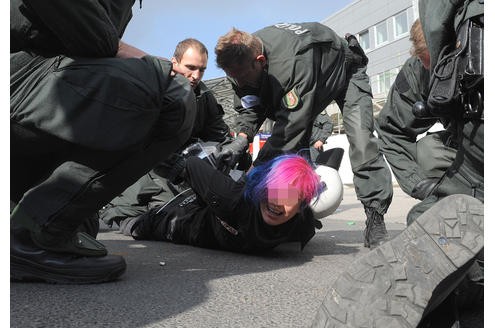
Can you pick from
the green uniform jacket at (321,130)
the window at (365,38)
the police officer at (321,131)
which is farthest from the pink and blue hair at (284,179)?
the window at (365,38)

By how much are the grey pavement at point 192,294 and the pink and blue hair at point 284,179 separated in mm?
297

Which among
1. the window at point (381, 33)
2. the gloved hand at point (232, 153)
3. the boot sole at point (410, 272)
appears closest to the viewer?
the boot sole at point (410, 272)

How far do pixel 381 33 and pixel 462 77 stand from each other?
73.4ft

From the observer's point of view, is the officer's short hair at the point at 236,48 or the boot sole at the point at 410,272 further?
the officer's short hair at the point at 236,48

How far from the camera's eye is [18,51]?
5.09 feet

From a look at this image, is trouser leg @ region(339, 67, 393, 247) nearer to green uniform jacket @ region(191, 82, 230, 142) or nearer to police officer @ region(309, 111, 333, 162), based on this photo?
green uniform jacket @ region(191, 82, 230, 142)

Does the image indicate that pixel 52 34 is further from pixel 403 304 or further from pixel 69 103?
pixel 403 304

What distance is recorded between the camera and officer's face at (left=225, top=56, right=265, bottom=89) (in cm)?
263

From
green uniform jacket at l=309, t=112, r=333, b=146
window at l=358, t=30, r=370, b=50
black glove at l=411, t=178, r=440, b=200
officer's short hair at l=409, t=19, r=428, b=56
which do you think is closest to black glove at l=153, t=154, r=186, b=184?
black glove at l=411, t=178, r=440, b=200

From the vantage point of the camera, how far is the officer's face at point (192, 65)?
3150 mm

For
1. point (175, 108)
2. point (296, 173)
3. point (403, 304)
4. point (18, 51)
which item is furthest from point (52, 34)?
point (403, 304)

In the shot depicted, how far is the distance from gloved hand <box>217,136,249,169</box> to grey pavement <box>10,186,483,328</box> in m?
0.66

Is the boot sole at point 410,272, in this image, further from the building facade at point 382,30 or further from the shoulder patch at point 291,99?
the building facade at point 382,30

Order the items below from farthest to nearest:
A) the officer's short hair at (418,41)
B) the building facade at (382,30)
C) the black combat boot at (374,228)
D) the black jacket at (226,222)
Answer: the building facade at (382,30)
the black combat boot at (374,228)
the officer's short hair at (418,41)
the black jacket at (226,222)
